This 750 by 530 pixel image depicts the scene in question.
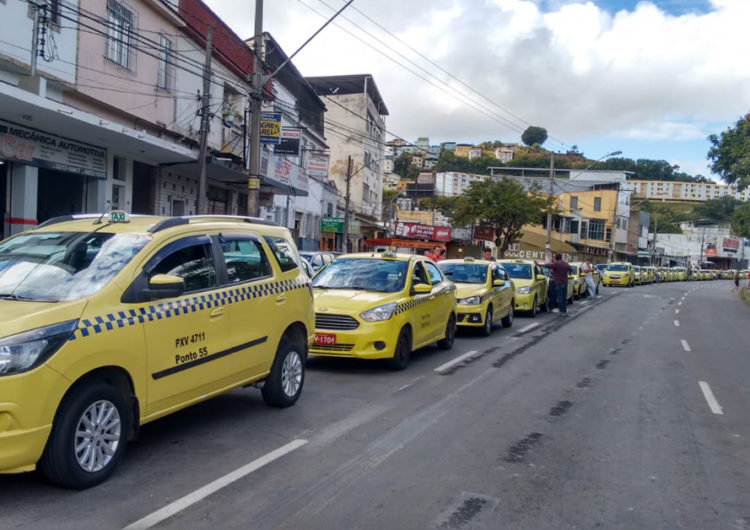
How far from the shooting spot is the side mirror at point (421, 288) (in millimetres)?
10180

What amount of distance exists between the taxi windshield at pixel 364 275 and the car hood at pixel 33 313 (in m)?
5.94

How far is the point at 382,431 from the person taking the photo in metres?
6.59

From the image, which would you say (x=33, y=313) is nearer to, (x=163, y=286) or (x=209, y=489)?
Answer: (x=163, y=286)

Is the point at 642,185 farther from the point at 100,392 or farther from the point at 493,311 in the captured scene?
the point at 100,392

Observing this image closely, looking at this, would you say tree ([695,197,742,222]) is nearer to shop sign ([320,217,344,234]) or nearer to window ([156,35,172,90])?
shop sign ([320,217,344,234])

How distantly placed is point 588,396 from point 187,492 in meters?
5.69

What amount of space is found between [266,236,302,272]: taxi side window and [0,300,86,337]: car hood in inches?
109

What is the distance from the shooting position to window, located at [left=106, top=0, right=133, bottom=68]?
1676 centimetres

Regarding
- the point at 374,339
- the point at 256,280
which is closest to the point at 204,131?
the point at 374,339

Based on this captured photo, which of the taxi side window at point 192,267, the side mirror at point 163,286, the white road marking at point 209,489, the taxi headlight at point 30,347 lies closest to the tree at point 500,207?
the taxi side window at point 192,267

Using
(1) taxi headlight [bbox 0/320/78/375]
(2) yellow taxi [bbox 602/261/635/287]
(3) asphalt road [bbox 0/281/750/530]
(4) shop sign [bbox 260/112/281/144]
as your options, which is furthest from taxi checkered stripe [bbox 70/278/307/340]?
(2) yellow taxi [bbox 602/261/635/287]

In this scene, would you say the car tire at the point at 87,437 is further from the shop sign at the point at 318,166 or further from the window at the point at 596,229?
the window at the point at 596,229

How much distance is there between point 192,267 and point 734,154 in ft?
77.7

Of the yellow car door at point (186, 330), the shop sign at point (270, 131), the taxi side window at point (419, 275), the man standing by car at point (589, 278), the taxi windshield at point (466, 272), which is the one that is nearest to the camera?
the yellow car door at point (186, 330)
